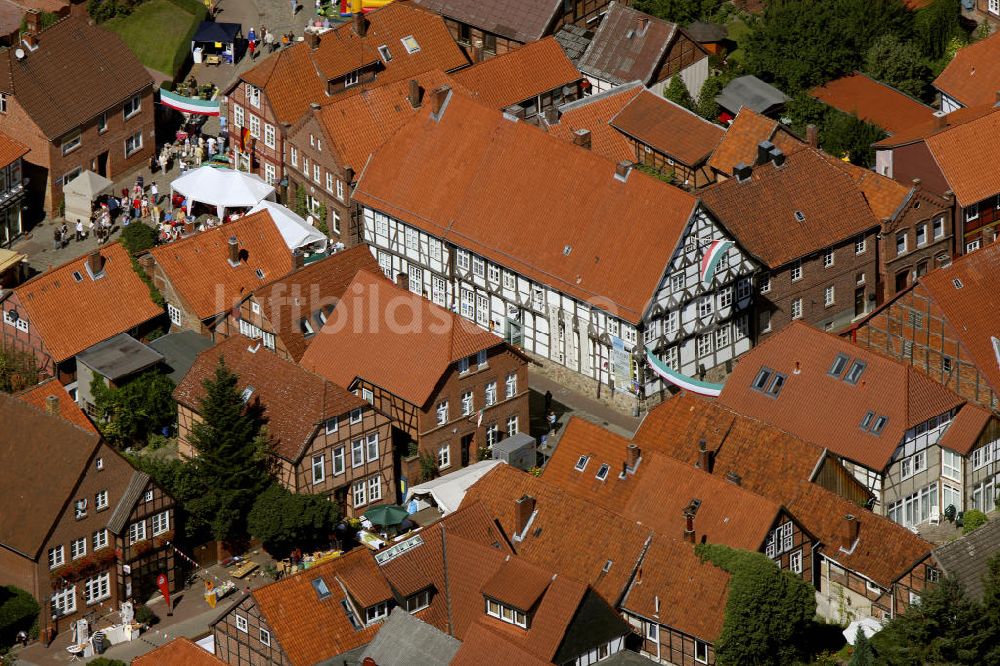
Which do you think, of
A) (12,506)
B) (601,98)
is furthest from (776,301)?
(12,506)

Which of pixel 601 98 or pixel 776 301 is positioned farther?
pixel 601 98

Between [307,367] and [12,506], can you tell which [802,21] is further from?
[12,506]

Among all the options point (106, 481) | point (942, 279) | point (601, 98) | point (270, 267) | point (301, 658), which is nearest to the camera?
point (301, 658)

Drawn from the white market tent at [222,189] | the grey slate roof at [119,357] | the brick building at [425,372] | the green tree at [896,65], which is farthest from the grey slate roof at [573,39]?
the grey slate roof at [119,357]

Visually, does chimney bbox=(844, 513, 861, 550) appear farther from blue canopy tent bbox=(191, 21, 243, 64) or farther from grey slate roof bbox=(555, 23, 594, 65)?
blue canopy tent bbox=(191, 21, 243, 64)

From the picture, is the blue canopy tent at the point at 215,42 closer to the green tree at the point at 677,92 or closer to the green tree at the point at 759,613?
the green tree at the point at 677,92

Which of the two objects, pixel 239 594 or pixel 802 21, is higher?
pixel 802 21
